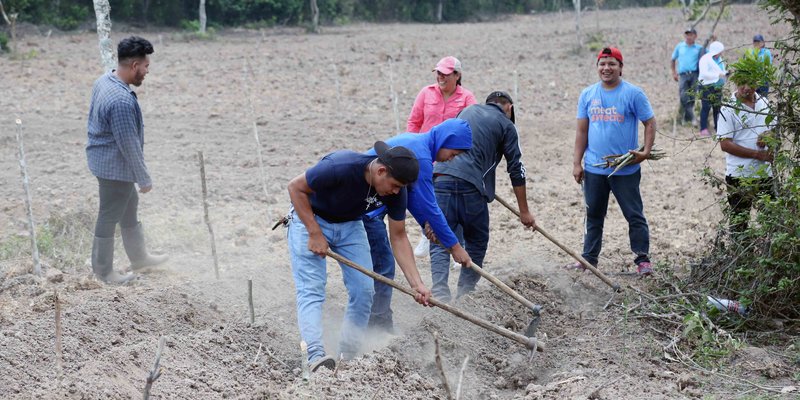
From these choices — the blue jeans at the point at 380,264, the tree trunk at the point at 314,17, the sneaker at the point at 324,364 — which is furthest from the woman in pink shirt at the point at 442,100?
the tree trunk at the point at 314,17

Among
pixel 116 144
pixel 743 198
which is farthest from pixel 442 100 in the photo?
pixel 116 144

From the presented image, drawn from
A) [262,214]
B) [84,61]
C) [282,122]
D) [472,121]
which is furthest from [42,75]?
[472,121]

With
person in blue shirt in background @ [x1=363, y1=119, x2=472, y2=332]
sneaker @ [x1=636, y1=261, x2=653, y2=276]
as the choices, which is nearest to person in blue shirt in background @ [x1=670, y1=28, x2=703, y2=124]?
sneaker @ [x1=636, y1=261, x2=653, y2=276]

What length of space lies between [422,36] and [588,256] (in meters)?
23.8

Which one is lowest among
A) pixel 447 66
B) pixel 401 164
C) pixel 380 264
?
pixel 380 264

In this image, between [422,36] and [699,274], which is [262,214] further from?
[422,36]

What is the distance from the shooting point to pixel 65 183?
963 cm

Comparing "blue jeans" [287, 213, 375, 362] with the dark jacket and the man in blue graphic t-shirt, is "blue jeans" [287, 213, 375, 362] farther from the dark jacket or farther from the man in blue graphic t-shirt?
the man in blue graphic t-shirt

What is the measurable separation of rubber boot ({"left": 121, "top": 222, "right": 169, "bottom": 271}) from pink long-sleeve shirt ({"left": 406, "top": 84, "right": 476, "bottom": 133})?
236 centimetres

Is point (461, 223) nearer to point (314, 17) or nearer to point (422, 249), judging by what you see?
point (422, 249)

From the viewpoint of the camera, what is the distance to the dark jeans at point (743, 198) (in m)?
5.75

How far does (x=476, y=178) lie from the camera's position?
6.15 m

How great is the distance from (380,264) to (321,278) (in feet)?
2.73

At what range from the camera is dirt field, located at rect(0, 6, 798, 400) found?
478 centimetres
